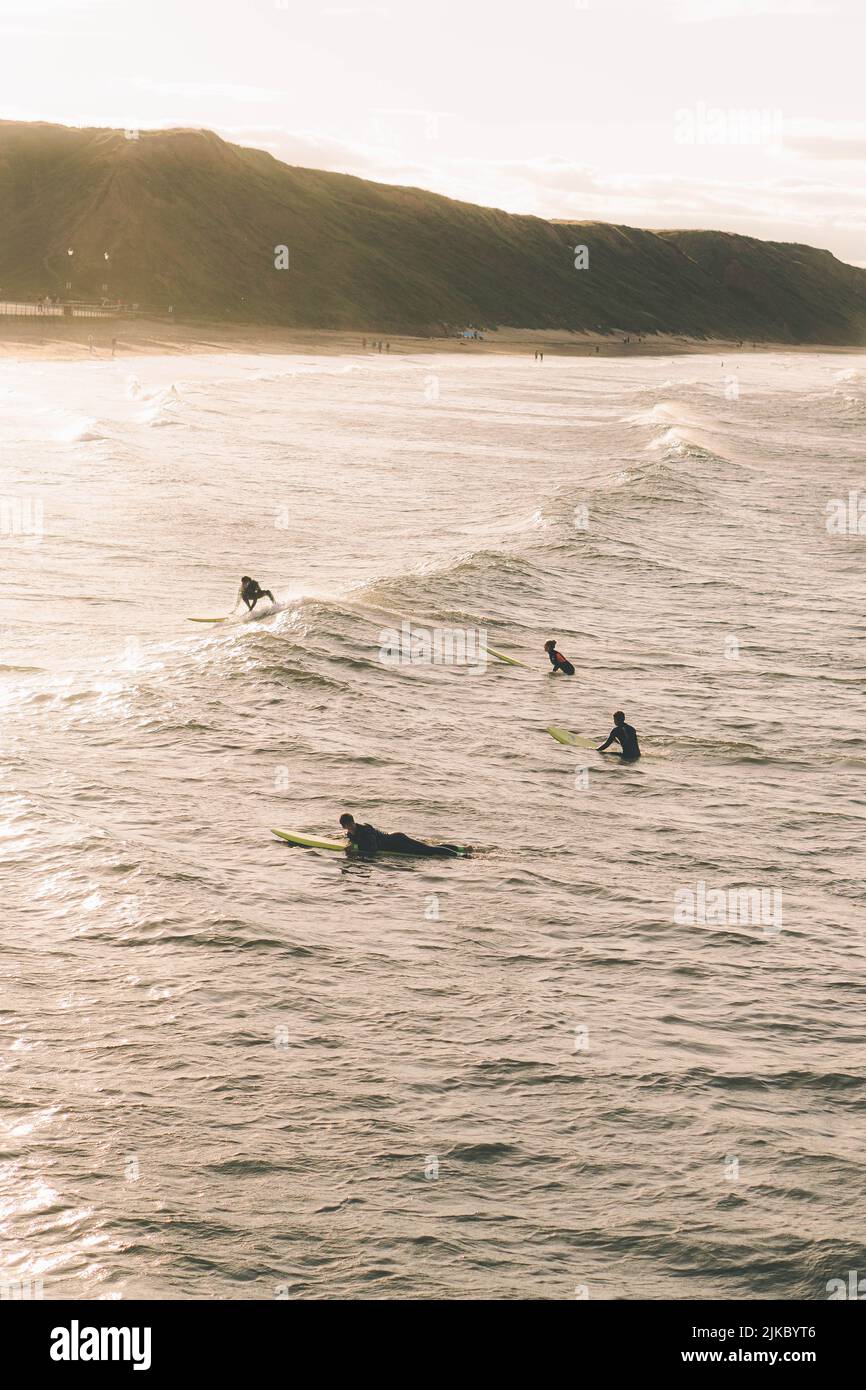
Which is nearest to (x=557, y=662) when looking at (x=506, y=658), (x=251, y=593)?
(x=506, y=658)

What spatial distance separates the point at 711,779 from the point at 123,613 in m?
16.4

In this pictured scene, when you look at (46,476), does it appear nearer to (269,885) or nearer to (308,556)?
(308,556)

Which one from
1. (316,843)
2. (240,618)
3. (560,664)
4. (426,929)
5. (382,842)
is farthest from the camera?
(240,618)

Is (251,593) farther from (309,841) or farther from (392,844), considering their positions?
(392,844)

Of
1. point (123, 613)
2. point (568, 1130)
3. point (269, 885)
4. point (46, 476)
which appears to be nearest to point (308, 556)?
point (123, 613)

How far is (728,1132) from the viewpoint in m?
15.0

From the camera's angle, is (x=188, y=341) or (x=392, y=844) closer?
(x=392, y=844)

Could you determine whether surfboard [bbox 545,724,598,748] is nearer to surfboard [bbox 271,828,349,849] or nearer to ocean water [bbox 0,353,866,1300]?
ocean water [bbox 0,353,866,1300]

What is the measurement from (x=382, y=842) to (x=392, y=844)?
6.6 inches

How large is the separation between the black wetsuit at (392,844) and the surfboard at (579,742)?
648cm

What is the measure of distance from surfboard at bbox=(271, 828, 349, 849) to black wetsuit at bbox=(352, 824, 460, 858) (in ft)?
1.03

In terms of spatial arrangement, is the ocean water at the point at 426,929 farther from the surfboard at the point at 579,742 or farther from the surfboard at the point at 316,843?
the surfboard at the point at 316,843

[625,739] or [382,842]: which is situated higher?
[625,739]

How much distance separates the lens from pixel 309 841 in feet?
70.9
